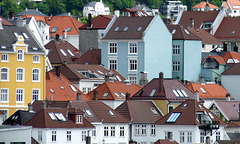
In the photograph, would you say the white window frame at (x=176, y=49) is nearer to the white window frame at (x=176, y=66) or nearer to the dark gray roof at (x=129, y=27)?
the white window frame at (x=176, y=66)

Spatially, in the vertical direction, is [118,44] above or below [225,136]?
above

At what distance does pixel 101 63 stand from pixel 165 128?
28049mm

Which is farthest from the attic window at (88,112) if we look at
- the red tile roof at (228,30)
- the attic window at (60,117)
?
the red tile roof at (228,30)

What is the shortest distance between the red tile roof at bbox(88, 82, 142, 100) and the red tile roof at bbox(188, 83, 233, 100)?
786cm

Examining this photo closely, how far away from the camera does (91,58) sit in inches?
5266

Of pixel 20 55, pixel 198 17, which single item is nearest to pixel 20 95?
pixel 20 55

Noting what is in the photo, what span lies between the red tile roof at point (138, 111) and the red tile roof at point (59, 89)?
4756 millimetres

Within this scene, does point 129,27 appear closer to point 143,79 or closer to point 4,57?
point 143,79

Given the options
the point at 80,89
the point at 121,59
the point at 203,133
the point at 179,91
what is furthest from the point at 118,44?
the point at 203,133

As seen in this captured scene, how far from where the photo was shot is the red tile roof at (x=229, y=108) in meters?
115

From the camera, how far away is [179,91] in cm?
11244

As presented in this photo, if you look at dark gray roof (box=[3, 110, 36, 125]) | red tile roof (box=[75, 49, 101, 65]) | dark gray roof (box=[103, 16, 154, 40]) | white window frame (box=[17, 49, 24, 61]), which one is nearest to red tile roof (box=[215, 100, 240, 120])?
dark gray roof (box=[103, 16, 154, 40])

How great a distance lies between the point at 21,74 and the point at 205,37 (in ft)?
136

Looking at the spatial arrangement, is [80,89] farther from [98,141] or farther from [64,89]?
[98,141]
